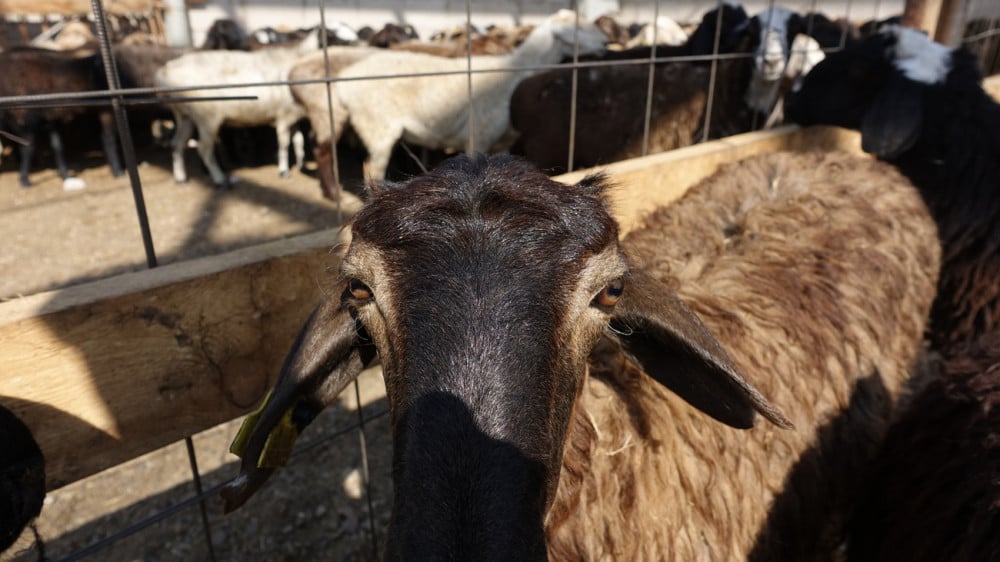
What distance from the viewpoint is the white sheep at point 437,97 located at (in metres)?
7.08

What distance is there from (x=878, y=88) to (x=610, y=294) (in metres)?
3.55

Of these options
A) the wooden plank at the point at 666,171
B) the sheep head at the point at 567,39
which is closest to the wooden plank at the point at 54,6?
the sheep head at the point at 567,39

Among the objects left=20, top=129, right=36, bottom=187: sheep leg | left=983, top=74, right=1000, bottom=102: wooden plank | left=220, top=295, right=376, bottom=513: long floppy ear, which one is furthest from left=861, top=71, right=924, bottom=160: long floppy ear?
left=20, top=129, right=36, bottom=187: sheep leg

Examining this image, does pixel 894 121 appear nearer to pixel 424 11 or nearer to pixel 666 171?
pixel 666 171

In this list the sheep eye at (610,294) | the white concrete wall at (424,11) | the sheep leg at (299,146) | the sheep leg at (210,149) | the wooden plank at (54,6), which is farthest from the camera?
the white concrete wall at (424,11)

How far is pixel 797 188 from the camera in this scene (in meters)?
2.74

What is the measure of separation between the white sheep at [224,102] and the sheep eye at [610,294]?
28.5ft

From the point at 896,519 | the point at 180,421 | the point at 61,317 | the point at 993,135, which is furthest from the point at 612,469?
the point at 993,135

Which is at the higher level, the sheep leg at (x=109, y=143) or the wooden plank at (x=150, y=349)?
the wooden plank at (x=150, y=349)

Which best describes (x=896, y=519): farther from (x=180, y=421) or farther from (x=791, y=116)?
(x=791, y=116)

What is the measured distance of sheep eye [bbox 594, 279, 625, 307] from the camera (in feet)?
4.50

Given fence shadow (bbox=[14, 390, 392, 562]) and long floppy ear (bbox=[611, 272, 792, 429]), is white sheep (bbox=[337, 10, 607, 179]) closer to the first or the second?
fence shadow (bbox=[14, 390, 392, 562])

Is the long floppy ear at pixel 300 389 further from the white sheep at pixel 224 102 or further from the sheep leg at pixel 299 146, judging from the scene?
the sheep leg at pixel 299 146

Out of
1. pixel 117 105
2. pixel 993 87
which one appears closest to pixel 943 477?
pixel 117 105
